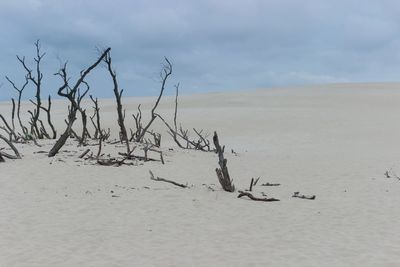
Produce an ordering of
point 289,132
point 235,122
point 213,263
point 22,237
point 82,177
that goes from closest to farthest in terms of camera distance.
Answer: point 213,263
point 22,237
point 82,177
point 289,132
point 235,122

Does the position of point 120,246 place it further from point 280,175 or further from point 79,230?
point 280,175

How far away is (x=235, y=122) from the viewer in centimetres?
3092

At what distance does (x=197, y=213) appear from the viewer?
920 centimetres

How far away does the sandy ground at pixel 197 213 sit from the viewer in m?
6.82

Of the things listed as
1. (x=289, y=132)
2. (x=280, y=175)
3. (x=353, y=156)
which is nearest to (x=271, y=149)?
(x=353, y=156)

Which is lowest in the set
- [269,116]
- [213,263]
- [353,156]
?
[213,263]

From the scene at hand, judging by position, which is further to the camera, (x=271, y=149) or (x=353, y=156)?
(x=271, y=149)

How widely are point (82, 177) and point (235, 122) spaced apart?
64.1ft

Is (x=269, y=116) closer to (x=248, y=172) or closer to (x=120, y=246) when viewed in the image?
(x=248, y=172)

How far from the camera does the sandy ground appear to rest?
22.4 feet

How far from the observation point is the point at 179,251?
6.98m

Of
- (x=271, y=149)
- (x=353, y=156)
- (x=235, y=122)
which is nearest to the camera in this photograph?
(x=353, y=156)

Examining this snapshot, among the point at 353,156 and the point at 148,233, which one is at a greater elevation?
the point at 353,156

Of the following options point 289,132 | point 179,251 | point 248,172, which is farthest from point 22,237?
point 289,132
